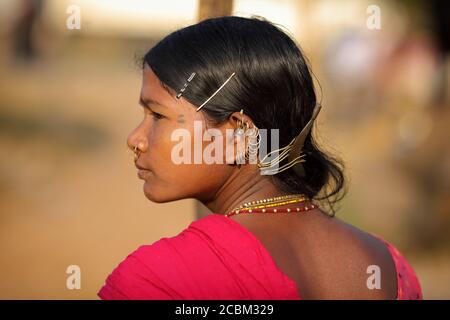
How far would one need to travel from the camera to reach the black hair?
2045mm

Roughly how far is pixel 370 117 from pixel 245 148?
7018 mm

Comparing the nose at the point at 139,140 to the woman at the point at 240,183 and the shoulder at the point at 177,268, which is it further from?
the shoulder at the point at 177,268

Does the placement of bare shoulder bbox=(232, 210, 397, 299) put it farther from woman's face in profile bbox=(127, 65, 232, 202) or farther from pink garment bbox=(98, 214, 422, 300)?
woman's face in profile bbox=(127, 65, 232, 202)

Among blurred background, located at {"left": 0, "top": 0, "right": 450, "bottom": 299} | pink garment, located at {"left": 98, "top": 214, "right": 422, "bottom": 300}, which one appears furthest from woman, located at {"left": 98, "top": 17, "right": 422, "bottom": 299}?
blurred background, located at {"left": 0, "top": 0, "right": 450, "bottom": 299}

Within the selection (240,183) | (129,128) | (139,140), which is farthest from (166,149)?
(129,128)

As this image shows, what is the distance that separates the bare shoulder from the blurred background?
387 centimetres

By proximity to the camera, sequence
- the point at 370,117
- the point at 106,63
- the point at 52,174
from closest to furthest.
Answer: the point at 52,174 → the point at 370,117 → the point at 106,63

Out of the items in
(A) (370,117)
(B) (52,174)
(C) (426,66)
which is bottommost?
(B) (52,174)

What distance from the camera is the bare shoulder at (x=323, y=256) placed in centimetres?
193

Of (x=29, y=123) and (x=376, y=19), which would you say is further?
(x=29, y=123)

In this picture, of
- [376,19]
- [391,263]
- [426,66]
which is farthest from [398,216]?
[391,263]

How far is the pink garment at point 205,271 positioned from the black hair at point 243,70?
0.33 meters

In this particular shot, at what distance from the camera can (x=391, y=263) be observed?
7.14ft

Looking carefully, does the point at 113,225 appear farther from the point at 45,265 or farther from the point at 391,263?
the point at 391,263
